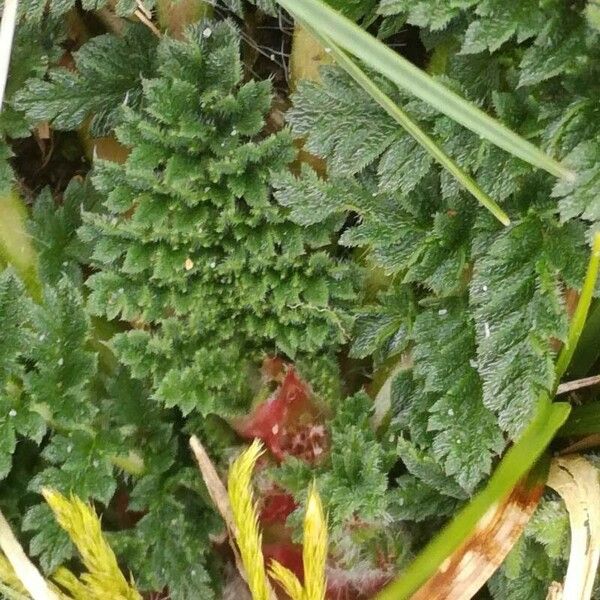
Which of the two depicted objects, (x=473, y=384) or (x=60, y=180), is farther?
(x=60, y=180)

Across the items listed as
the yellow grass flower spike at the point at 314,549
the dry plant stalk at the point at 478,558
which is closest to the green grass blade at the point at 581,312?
the dry plant stalk at the point at 478,558

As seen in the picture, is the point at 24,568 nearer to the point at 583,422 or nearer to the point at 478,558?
the point at 478,558

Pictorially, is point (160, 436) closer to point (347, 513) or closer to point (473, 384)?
point (347, 513)

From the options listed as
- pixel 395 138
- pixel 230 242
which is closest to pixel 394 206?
pixel 395 138

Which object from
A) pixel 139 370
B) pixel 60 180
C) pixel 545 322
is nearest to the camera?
pixel 545 322

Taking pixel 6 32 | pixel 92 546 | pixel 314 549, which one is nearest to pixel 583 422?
pixel 314 549

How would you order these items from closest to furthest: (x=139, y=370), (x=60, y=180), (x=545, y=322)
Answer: (x=545, y=322)
(x=139, y=370)
(x=60, y=180)

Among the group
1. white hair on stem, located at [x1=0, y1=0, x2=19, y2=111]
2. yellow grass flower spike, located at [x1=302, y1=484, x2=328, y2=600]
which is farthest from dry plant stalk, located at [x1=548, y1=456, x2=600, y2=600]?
white hair on stem, located at [x1=0, y1=0, x2=19, y2=111]
